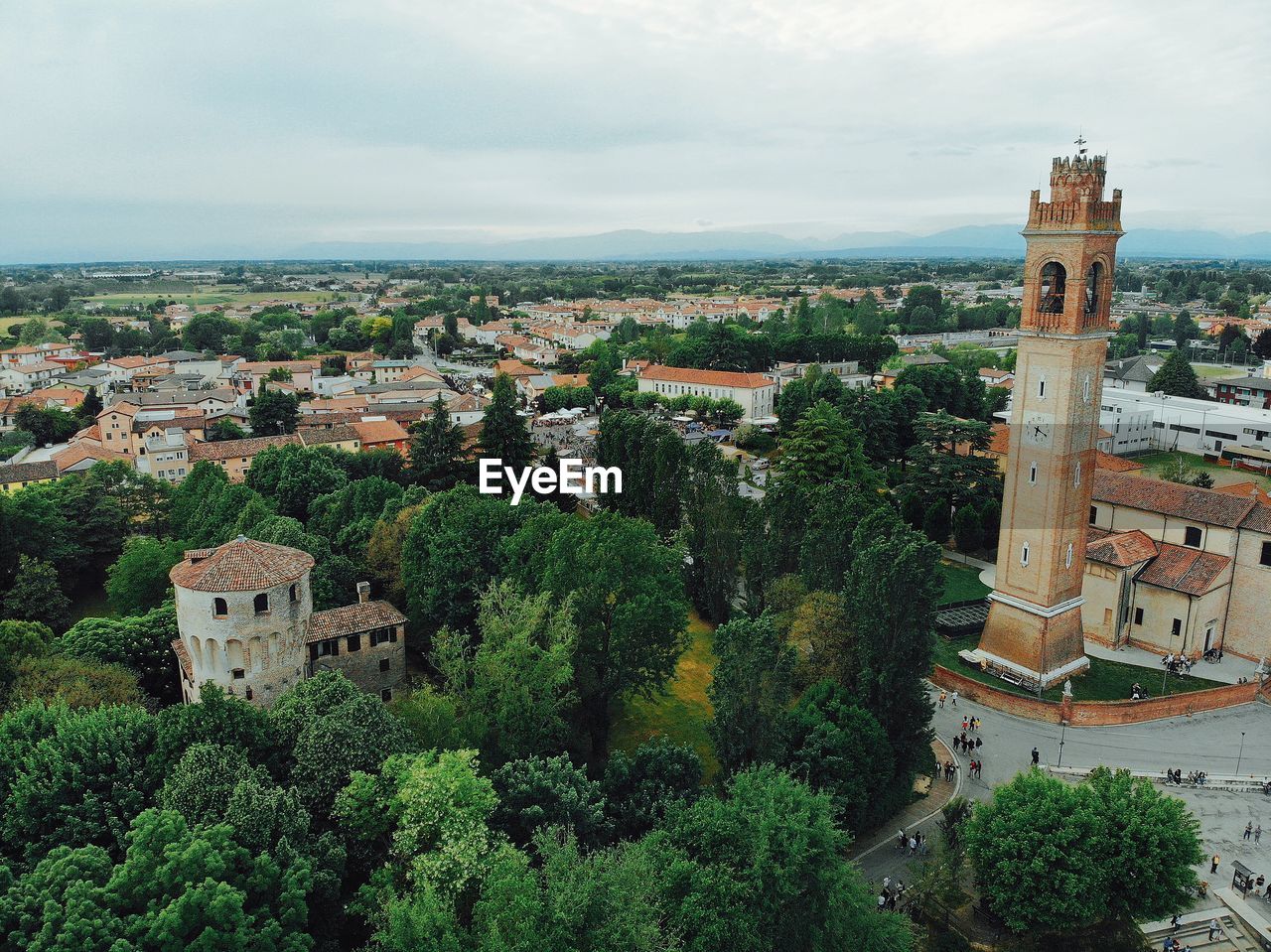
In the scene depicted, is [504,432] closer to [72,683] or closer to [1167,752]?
[72,683]

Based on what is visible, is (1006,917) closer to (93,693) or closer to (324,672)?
(324,672)

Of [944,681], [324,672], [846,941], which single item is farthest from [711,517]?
[846,941]

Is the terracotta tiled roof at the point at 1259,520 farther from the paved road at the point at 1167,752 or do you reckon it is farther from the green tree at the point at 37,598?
the green tree at the point at 37,598

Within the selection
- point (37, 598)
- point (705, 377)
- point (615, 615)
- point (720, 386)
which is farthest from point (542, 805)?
point (705, 377)

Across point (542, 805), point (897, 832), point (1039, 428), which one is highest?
point (1039, 428)

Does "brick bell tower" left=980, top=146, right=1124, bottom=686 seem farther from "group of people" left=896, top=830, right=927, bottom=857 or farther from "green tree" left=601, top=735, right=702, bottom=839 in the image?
"green tree" left=601, top=735, right=702, bottom=839

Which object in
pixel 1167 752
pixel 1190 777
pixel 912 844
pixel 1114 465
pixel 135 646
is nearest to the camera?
pixel 912 844
